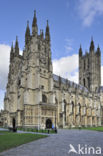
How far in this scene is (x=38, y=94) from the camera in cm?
4791

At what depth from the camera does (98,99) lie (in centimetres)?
8612

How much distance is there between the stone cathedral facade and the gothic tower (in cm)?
1962

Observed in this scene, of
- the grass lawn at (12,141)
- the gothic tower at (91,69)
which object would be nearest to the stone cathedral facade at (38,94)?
the grass lawn at (12,141)

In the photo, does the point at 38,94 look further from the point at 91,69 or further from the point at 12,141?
the point at 91,69

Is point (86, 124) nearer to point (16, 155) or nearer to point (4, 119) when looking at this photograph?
point (4, 119)

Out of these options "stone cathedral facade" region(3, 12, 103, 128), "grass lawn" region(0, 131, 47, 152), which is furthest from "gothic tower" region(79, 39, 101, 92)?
"grass lawn" region(0, 131, 47, 152)

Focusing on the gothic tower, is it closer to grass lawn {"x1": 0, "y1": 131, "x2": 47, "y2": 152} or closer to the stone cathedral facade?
the stone cathedral facade

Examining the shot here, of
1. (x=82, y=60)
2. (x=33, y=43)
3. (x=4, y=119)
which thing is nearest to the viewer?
(x=33, y=43)

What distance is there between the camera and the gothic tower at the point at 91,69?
9006 centimetres

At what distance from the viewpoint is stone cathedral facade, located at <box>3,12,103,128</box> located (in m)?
47.9

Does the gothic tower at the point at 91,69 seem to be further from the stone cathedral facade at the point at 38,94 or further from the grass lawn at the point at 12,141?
the grass lawn at the point at 12,141

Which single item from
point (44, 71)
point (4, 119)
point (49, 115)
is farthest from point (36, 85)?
point (4, 119)

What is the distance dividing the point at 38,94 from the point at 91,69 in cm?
5089

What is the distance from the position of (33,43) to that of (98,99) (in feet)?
166
